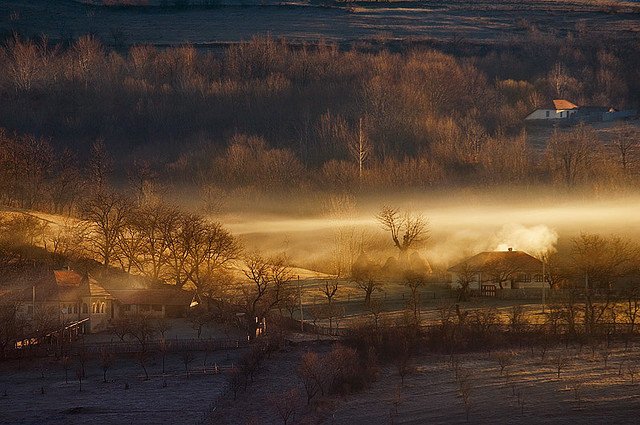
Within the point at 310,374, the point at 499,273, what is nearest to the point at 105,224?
the point at 499,273

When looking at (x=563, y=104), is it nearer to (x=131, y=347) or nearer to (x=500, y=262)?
(x=500, y=262)

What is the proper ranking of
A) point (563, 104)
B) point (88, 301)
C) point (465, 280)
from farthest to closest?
point (563, 104) → point (465, 280) → point (88, 301)

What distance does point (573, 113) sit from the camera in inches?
3684

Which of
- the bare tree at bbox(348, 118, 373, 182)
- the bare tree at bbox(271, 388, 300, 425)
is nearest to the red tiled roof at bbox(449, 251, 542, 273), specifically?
the bare tree at bbox(271, 388, 300, 425)

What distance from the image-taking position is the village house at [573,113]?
92.0 meters

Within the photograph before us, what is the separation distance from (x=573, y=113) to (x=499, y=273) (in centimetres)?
4747

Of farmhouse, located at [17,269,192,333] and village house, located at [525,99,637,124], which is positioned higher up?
village house, located at [525,99,637,124]

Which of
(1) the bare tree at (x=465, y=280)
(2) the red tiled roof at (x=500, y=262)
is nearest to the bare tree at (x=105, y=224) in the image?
(2) the red tiled roof at (x=500, y=262)

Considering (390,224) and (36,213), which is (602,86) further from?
(36,213)

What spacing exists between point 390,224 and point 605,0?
107 m

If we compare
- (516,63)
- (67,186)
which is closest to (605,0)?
(516,63)

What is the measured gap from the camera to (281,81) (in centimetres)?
9881

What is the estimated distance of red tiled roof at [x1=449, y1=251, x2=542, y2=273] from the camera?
49375 mm

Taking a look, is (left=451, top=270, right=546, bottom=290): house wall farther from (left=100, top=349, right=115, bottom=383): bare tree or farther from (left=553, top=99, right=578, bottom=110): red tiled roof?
(left=553, top=99, right=578, bottom=110): red tiled roof
